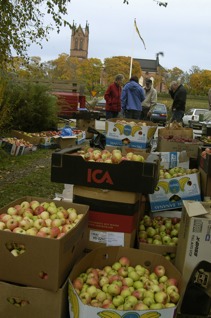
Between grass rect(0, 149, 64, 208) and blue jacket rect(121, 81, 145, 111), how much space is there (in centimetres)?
236

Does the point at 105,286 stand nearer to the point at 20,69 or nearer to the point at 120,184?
the point at 120,184

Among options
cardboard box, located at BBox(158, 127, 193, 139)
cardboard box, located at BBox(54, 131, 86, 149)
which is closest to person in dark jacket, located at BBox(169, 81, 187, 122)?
cardboard box, located at BBox(54, 131, 86, 149)

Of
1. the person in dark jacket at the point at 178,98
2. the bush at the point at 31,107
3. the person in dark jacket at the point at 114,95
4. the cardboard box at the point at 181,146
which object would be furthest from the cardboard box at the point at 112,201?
the bush at the point at 31,107

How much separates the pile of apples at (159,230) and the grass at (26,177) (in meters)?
2.51

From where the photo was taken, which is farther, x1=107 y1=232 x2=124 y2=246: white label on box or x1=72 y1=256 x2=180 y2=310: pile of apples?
x1=107 y1=232 x2=124 y2=246: white label on box

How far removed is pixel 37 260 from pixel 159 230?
5.09 feet

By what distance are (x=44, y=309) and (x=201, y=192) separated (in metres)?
2.29

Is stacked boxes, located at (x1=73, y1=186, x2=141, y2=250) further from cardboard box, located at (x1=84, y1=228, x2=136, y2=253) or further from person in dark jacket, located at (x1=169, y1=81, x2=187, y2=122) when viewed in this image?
person in dark jacket, located at (x1=169, y1=81, x2=187, y2=122)

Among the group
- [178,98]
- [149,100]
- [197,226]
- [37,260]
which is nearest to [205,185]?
[197,226]

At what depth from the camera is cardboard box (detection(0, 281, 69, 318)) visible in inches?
94.3

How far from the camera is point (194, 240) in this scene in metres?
2.60

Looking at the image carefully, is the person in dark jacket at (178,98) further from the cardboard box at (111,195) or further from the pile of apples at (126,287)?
the pile of apples at (126,287)

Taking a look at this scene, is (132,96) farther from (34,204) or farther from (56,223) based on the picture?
(56,223)

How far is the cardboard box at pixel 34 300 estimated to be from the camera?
2.40m
